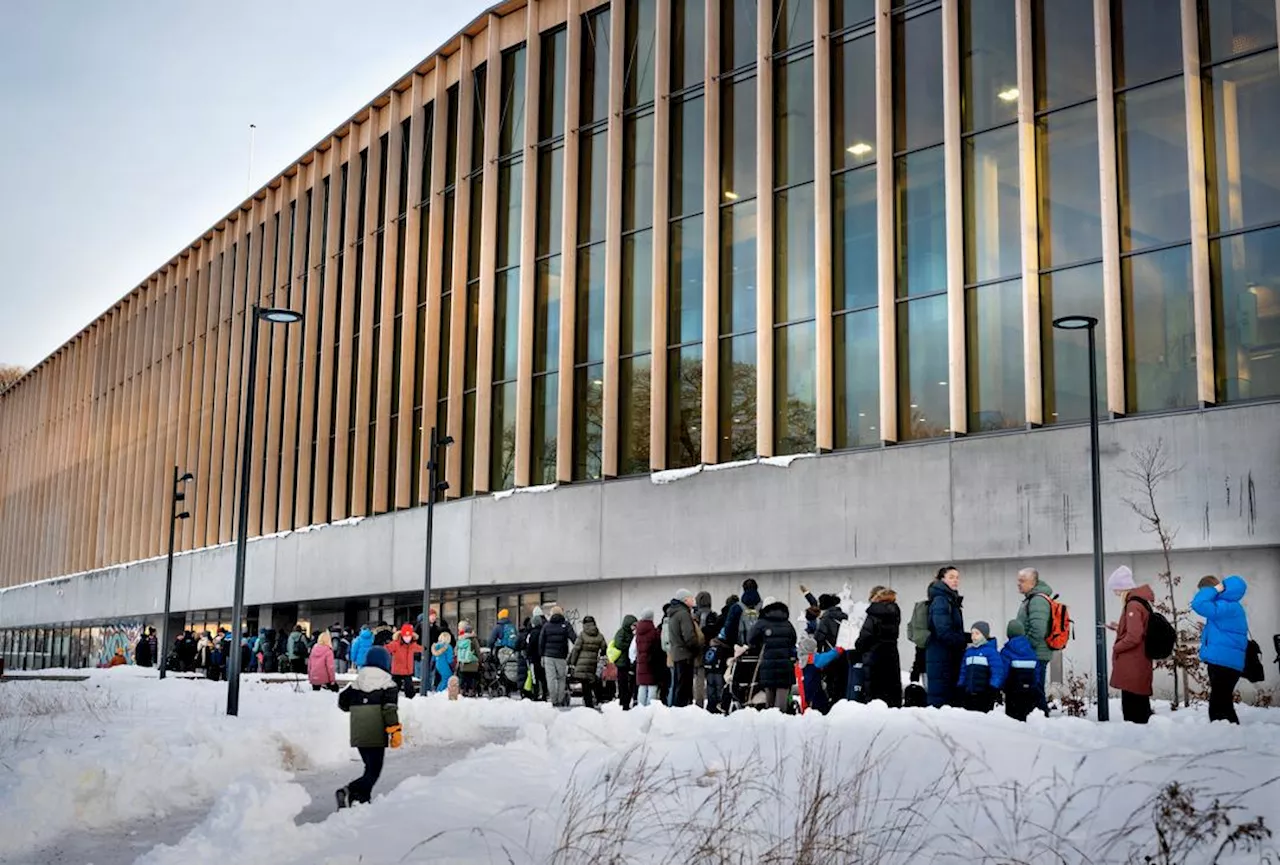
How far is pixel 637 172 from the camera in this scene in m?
36.0

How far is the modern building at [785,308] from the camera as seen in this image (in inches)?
985

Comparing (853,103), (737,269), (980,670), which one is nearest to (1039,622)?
(980,670)

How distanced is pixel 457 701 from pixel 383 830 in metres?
12.5

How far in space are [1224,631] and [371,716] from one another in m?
8.89

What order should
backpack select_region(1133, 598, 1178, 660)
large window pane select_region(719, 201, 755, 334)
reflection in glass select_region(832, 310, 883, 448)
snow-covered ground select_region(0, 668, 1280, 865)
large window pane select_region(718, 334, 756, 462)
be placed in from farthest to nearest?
large window pane select_region(719, 201, 755, 334) < large window pane select_region(718, 334, 756, 462) < reflection in glass select_region(832, 310, 883, 448) < backpack select_region(1133, 598, 1178, 660) < snow-covered ground select_region(0, 668, 1280, 865)

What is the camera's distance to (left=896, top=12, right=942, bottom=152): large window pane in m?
29.2

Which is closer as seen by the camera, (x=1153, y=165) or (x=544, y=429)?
(x=1153, y=165)

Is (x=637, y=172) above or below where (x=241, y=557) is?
above

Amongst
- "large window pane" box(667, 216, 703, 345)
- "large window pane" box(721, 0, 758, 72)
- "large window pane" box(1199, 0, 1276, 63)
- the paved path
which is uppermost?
"large window pane" box(721, 0, 758, 72)

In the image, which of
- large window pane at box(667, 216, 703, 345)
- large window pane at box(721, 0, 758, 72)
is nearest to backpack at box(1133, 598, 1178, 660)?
large window pane at box(667, 216, 703, 345)

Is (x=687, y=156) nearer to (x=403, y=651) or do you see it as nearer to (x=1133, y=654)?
(x=403, y=651)

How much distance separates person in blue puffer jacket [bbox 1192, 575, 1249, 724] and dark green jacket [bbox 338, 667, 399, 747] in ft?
27.5

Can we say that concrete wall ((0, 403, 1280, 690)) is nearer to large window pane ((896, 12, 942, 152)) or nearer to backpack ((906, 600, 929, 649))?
large window pane ((896, 12, 942, 152))

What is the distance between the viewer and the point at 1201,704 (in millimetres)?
22172
